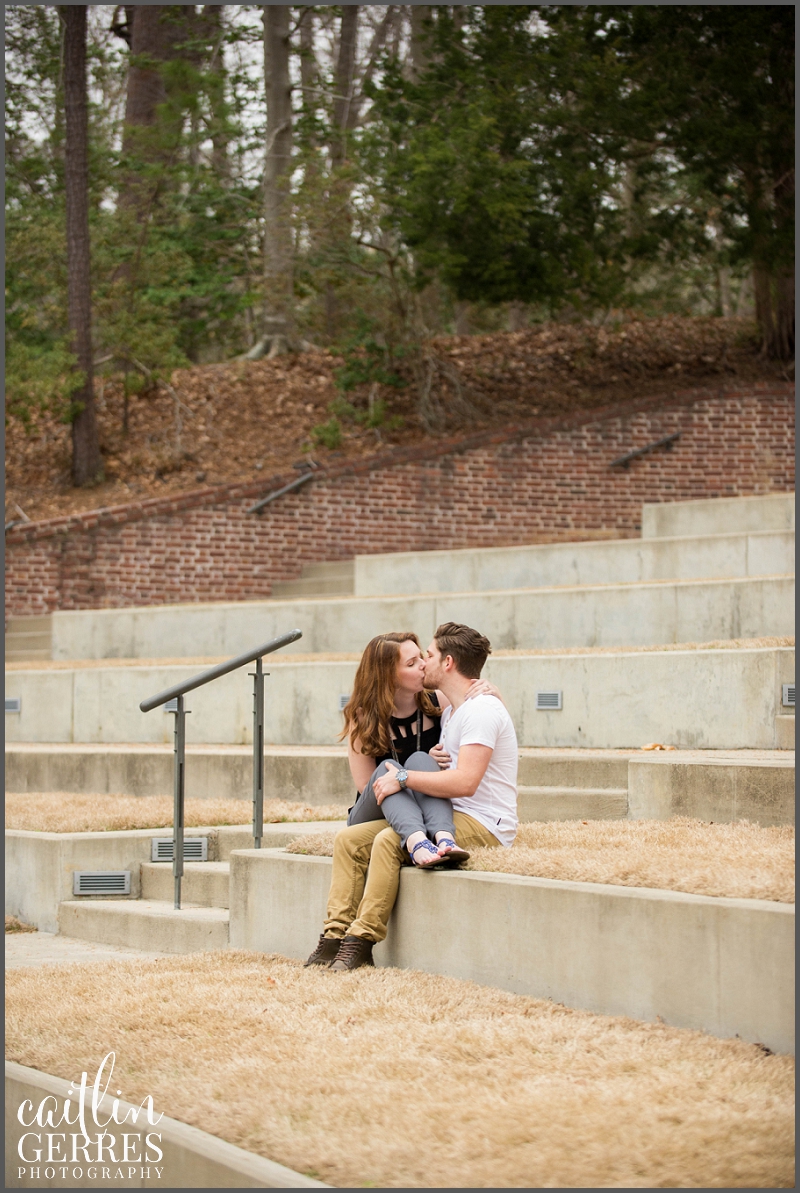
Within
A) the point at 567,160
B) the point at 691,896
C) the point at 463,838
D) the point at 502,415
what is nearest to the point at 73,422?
the point at 502,415

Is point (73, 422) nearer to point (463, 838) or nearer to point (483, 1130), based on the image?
point (463, 838)

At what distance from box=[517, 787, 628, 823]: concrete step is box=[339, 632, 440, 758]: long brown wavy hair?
1.44 meters

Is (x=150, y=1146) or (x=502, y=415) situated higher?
(x=502, y=415)

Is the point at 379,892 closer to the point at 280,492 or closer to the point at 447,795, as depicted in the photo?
the point at 447,795

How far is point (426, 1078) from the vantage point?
3.22m

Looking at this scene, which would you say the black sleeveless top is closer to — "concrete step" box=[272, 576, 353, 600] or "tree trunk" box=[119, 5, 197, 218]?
"concrete step" box=[272, 576, 353, 600]

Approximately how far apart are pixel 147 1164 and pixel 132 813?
4009mm

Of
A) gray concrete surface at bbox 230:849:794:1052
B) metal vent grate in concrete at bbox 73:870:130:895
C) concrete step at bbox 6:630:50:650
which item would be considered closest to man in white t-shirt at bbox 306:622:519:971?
gray concrete surface at bbox 230:849:794:1052

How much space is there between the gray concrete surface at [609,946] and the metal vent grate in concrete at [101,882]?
1.89 meters

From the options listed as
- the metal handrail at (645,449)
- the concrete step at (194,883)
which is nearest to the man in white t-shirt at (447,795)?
the concrete step at (194,883)

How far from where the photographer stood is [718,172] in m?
14.6

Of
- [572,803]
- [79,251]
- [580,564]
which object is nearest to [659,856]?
[572,803]

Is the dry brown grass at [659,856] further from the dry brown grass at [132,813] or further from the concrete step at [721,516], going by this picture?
the concrete step at [721,516]

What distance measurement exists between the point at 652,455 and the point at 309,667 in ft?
25.0
